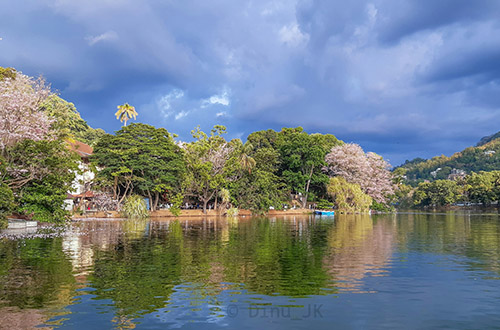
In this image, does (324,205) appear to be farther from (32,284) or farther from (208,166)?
(32,284)

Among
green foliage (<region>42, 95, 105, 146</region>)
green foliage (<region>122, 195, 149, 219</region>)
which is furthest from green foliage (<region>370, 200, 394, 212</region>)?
green foliage (<region>42, 95, 105, 146</region>)

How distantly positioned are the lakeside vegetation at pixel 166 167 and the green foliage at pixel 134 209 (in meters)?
Answer: 0.30

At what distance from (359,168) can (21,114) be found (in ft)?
224

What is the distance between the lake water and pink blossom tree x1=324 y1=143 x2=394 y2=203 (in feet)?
203

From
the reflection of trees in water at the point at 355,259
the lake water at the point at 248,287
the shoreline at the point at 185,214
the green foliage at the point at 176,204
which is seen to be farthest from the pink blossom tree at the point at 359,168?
the lake water at the point at 248,287

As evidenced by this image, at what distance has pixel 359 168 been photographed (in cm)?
8675

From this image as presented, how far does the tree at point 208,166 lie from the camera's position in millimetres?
64188

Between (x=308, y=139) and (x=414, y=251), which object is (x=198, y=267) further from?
(x=308, y=139)

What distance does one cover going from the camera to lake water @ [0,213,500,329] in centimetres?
1028

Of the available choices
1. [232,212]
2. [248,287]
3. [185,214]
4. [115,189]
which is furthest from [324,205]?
[248,287]

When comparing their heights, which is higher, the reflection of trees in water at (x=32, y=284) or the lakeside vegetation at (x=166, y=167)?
the lakeside vegetation at (x=166, y=167)

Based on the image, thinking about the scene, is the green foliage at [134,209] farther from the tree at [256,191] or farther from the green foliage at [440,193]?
the green foliage at [440,193]

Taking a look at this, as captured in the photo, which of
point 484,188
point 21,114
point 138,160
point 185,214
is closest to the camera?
point 21,114

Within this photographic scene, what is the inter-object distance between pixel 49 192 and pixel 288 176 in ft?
175
